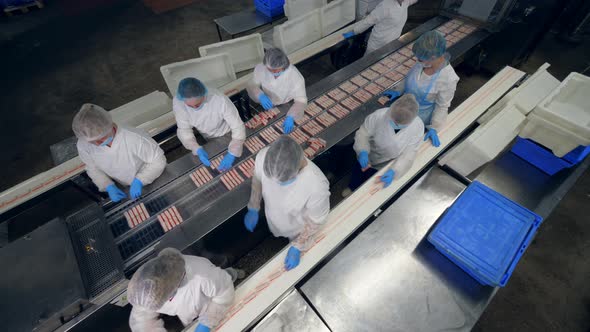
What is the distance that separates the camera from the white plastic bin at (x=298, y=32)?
14.1 ft

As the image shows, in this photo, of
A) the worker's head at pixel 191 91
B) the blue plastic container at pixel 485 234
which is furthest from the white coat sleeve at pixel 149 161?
the blue plastic container at pixel 485 234

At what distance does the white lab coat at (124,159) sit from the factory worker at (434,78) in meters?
2.71

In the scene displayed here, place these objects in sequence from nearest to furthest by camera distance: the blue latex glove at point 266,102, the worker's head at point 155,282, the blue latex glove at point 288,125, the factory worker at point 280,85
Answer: the worker's head at point 155,282, the factory worker at point 280,85, the blue latex glove at point 288,125, the blue latex glove at point 266,102

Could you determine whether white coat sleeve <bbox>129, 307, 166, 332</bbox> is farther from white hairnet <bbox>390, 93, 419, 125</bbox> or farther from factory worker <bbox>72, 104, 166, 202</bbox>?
white hairnet <bbox>390, 93, 419, 125</bbox>

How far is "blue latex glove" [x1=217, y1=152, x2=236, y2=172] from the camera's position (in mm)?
2617

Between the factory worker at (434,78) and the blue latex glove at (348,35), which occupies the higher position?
the factory worker at (434,78)

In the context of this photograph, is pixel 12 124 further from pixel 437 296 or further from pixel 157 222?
pixel 437 296

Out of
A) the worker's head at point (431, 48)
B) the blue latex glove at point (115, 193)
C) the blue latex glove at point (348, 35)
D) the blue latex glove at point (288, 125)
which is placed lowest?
the blue latex glove at point (115, 193)

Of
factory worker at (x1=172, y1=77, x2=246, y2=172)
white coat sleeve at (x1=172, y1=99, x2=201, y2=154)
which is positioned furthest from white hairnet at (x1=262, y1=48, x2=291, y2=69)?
white coat sleeve at (x1=172, y1=99, x2=201, y2=154)

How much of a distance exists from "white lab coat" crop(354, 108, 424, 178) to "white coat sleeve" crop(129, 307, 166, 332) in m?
2.14

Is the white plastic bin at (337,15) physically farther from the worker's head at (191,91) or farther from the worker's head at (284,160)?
the worker's head at (284,160)

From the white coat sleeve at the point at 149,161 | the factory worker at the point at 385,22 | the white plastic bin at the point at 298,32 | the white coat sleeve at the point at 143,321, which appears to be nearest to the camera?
the white coat sleeve at the point at 143,321

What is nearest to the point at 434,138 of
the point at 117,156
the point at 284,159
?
the point at 284,159

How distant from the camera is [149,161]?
2.48m
